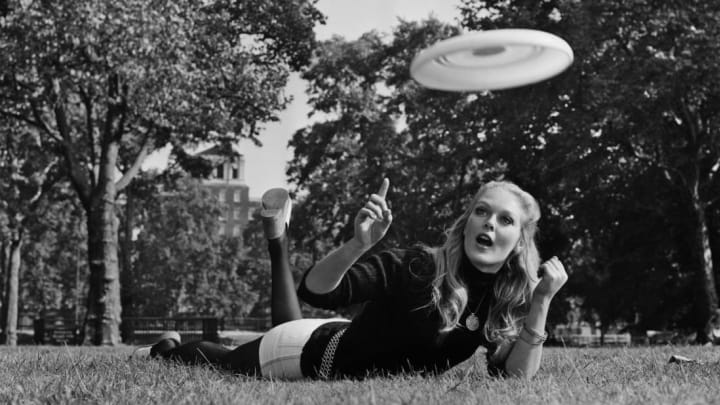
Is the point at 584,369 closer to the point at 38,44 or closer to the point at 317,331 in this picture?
the point at 317,331

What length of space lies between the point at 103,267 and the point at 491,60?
675 inches

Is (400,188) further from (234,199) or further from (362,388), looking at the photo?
(234,199)

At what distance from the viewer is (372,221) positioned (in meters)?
4.05

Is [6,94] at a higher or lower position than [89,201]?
higher

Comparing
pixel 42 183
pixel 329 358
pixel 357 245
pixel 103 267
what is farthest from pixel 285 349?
pixel 42 183

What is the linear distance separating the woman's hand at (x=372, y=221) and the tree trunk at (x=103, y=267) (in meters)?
17.7

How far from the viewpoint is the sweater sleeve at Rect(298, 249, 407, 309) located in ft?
13.9

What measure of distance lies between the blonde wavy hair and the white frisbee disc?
905 millimetres

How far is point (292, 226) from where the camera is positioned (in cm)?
3638

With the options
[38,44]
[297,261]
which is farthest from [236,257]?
[38,44]

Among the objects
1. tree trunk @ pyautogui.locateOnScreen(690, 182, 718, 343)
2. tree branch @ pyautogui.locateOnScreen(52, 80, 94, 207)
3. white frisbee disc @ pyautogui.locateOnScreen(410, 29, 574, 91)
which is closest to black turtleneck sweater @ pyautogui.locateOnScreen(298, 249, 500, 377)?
white frisbee disc @ pyautogui.locateOnScreen(410, 29, 574, 91)

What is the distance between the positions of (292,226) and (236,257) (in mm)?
30576

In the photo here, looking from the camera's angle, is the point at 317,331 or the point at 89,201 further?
the point at 89,201

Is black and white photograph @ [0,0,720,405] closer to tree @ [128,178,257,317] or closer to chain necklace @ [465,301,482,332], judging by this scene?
chain necklace @ [465,301,482,332]
